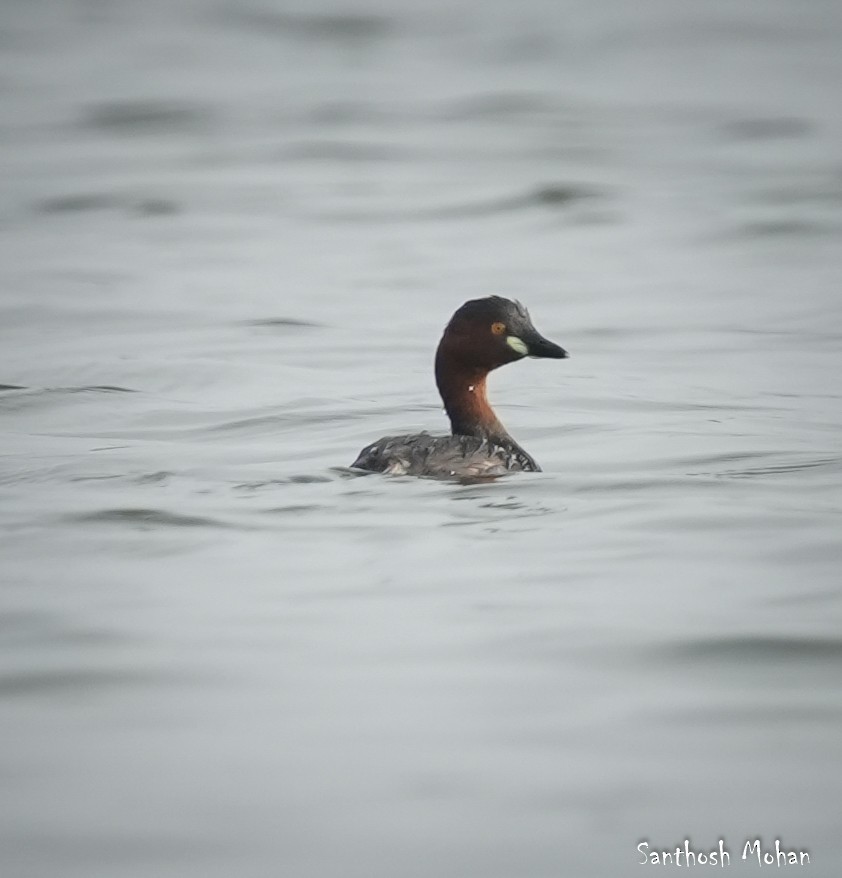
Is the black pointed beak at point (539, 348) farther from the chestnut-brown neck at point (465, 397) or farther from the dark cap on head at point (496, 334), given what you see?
the chestnut-brown neck at point (465, 397)

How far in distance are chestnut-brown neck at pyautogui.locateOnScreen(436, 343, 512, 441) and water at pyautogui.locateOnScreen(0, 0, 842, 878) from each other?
0.47 m

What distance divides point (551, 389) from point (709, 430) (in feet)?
7.37

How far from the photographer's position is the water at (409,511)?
213 inches

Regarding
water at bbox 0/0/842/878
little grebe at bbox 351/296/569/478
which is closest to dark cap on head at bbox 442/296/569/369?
little grebe at bbox 351/296/569/478

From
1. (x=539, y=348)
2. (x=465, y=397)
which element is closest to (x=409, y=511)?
(x=465, y=397)

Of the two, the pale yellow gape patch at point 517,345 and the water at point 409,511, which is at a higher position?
the pale yellow gape patch at point 517,345

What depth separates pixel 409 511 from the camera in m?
8.82

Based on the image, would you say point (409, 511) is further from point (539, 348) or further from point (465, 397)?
point (539, 348)

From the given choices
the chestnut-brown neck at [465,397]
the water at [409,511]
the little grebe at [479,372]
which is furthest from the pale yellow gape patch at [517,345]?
the water at [409,511]

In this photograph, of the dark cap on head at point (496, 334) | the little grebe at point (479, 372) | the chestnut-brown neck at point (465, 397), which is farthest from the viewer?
the chestnut-brown neck at point (465, 397)

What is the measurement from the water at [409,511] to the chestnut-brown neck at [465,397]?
47 cm

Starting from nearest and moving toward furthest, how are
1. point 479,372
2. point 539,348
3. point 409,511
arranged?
point 409,511 < point 539,348 < point 479,372

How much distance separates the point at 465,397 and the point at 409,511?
1406mm

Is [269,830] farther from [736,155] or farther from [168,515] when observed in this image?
[736,155]
